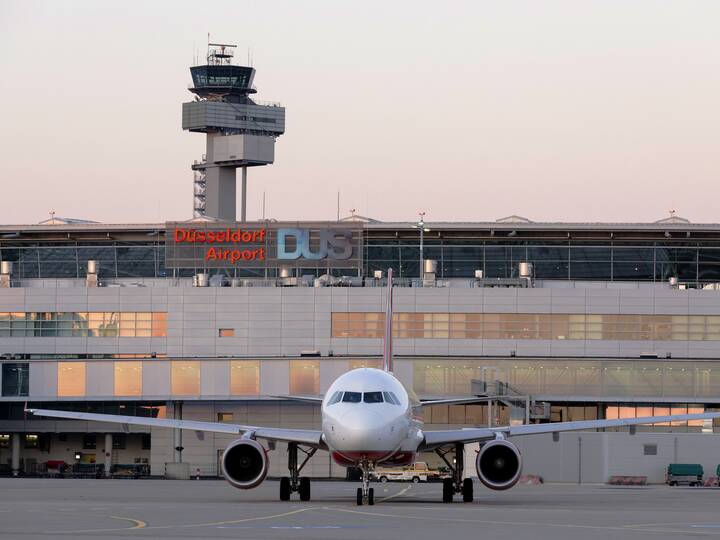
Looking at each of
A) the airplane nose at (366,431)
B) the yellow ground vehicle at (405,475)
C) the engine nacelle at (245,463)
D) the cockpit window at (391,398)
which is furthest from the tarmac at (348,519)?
the yellow ground vehicle at (405,475)

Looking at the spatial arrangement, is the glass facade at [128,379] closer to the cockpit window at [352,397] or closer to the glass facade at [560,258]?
the glass facade at [560,258]

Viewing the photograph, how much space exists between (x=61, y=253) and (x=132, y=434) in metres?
25.0

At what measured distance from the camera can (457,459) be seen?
55.7 meters

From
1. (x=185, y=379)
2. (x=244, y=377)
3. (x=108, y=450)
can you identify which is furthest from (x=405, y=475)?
(x=108, y=450)

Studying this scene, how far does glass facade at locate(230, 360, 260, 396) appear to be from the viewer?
117 metres

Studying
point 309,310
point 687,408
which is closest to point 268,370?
Answer: point 309,310

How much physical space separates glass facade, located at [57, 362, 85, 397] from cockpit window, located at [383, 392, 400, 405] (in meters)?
75.2

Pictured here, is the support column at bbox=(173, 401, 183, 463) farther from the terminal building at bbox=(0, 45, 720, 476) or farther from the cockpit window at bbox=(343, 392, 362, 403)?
the cockpit window at bbox=(343, 392, 362, 403)

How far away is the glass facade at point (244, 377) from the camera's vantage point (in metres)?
117

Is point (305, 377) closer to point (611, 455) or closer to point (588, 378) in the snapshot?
point (588, 378)

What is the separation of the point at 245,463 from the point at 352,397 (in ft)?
20.5

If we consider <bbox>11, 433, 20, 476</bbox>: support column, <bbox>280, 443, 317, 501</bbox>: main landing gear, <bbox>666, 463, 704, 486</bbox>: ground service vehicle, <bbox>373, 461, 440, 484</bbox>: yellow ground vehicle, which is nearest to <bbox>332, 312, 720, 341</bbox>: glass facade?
<bbox>373, 461, 440, 484</bbox>: yellow ground vehicle

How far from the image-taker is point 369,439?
155 feet

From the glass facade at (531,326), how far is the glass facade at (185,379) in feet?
39.7
